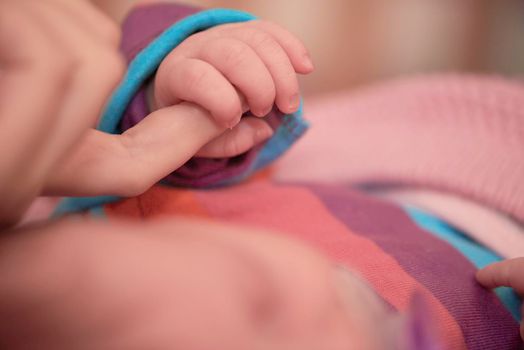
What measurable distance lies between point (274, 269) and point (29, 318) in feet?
0.30

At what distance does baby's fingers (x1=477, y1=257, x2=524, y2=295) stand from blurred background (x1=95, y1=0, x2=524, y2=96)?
696 mm

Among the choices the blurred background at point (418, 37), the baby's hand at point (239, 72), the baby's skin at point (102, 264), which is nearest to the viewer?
the baby's skin at point (102, 264)

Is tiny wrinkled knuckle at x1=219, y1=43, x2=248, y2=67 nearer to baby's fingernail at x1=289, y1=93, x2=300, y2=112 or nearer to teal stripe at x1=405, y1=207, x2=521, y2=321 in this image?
baby's fingernail at x1=289, y1=93, x2=300, y2=112

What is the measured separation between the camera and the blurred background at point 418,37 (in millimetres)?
1019

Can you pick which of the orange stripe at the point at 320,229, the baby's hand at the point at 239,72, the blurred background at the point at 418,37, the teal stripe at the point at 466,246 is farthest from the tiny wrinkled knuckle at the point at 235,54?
the blurred background at the point at 418,37

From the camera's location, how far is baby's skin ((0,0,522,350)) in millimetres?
171

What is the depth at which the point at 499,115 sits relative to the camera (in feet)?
1.81

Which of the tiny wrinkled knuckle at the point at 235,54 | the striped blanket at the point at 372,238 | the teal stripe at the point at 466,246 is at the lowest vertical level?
the teal stripe at the point at 466,246

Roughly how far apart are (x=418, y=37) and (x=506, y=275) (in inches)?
35.2

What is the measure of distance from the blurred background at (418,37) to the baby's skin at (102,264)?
2.69 feet

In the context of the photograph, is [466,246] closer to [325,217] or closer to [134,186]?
[325,217]

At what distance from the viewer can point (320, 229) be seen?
14.1 inches

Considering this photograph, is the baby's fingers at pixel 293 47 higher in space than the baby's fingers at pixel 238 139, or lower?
higher

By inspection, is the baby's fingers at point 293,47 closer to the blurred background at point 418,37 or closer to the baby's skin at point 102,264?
the baby's skin at point 102,264
